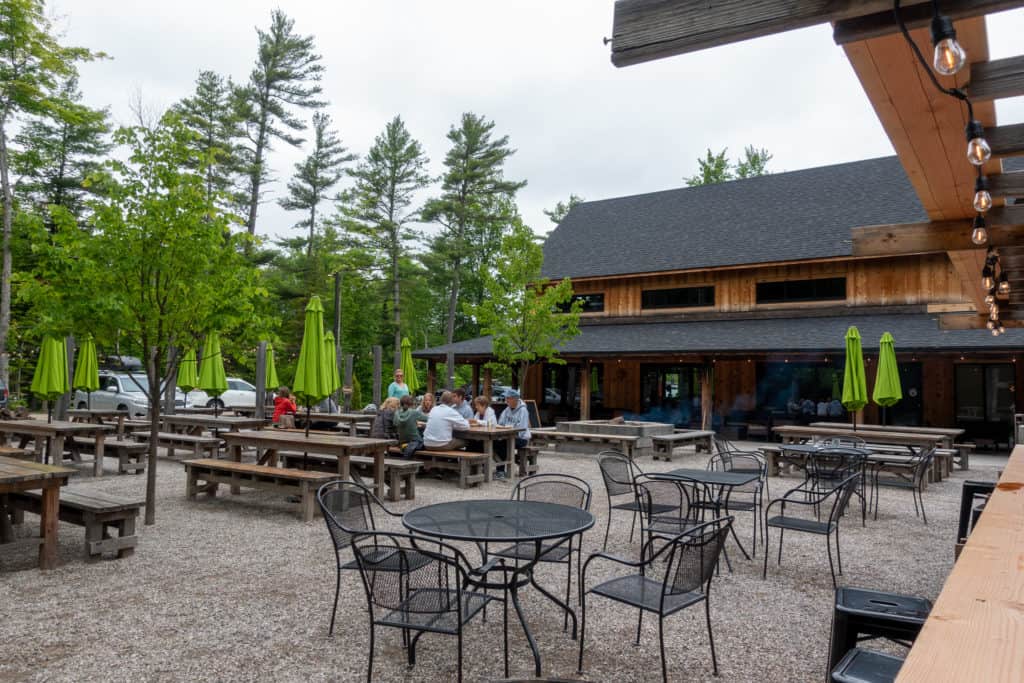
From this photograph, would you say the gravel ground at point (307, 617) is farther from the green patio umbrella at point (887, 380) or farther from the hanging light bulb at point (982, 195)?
the green patio umbrella at point (887, 380)

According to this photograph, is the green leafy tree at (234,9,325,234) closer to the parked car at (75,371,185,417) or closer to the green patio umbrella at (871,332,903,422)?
the parked car at (75,371,185,417)

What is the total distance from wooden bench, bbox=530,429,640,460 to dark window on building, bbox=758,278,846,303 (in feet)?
27.7

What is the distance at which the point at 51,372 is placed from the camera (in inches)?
436

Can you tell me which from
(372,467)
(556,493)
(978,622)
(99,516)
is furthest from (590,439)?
(978,622)

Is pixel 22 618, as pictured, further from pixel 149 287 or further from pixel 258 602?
pixel 149 287

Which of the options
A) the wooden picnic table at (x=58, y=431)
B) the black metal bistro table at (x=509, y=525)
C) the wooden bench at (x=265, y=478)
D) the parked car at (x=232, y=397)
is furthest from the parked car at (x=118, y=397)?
the black metal bistro table at (x=509, y=525)

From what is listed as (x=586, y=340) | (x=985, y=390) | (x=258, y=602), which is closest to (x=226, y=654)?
(x=258, y=602)

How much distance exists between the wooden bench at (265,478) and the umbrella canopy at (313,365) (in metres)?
1.03

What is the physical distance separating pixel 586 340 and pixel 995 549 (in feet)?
63.1

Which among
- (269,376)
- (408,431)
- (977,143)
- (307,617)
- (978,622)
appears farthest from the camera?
(269,376)

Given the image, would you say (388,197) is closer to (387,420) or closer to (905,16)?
(387,420)

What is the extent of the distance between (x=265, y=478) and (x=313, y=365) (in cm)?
160

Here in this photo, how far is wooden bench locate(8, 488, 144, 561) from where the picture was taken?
6.07 metres

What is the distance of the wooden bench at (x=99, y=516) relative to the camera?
19.9ft
